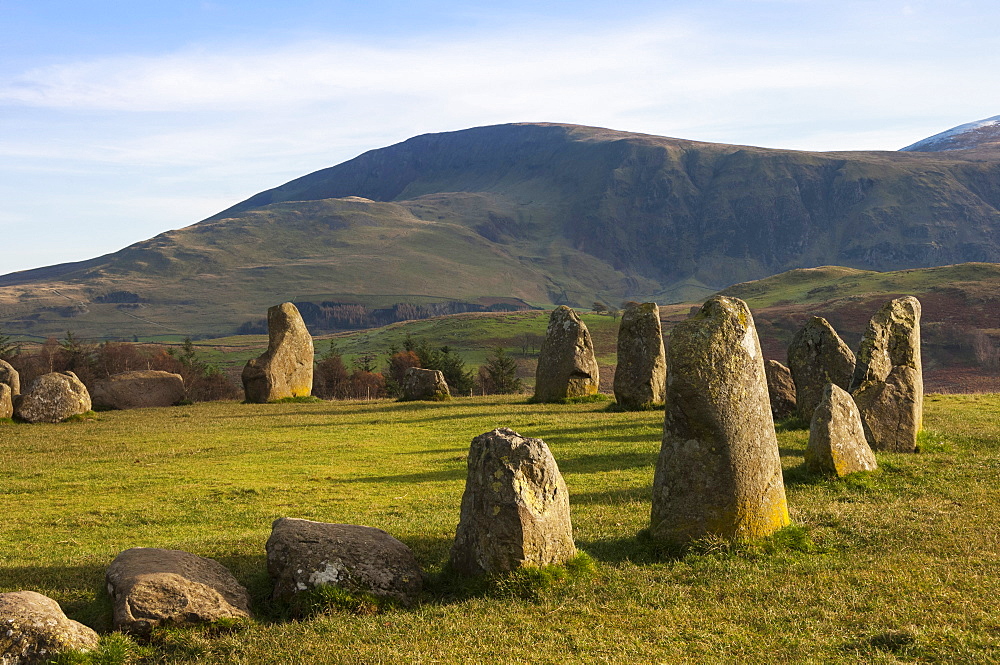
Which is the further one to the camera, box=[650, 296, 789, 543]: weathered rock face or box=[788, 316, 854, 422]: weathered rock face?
box=[788, 316, 854, 422]: weathered rock face

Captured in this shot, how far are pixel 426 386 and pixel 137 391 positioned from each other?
12.5 m

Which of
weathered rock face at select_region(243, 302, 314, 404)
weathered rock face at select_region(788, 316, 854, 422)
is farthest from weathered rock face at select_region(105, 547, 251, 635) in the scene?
weathered rock face at select_region(243, 302, 314, 404)

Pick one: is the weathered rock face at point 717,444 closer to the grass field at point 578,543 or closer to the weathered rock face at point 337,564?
the grass field at point 578,543

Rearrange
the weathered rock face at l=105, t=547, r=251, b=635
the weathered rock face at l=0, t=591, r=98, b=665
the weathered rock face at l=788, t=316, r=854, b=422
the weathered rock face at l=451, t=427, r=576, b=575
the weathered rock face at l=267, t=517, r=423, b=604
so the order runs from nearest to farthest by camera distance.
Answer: the weathered rock face at l=0, t=591, r=98, b=665 → the weathered rock face at l=105, t=547, r=251, b=635 → the weathered rock face at l=267, t=517, r=423, b=604 → the weathered rock face at l=451, t=427, r=576, b=575 → the weathered rock face at l=788, t=316, r=854, b=422

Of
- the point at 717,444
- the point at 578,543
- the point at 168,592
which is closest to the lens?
the point at 168,592

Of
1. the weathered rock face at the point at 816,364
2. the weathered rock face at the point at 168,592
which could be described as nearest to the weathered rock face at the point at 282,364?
the weathered rock face at the point at 816,364

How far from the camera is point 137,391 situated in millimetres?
36062

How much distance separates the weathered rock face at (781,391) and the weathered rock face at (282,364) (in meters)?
20.8

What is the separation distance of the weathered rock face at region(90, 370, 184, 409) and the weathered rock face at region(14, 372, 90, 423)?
14.9 feet

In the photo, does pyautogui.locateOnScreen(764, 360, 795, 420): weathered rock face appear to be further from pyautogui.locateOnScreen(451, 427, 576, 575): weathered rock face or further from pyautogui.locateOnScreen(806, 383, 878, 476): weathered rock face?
pyautogui.locateOnScreen(451, 427, 576, 575): weathered rock face

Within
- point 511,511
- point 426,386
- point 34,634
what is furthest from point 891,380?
point 426,386

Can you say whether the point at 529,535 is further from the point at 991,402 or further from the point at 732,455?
the point at 991,402

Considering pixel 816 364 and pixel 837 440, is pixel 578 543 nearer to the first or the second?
pixel 837 440

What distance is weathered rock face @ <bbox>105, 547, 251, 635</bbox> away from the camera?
9422 millimetres
